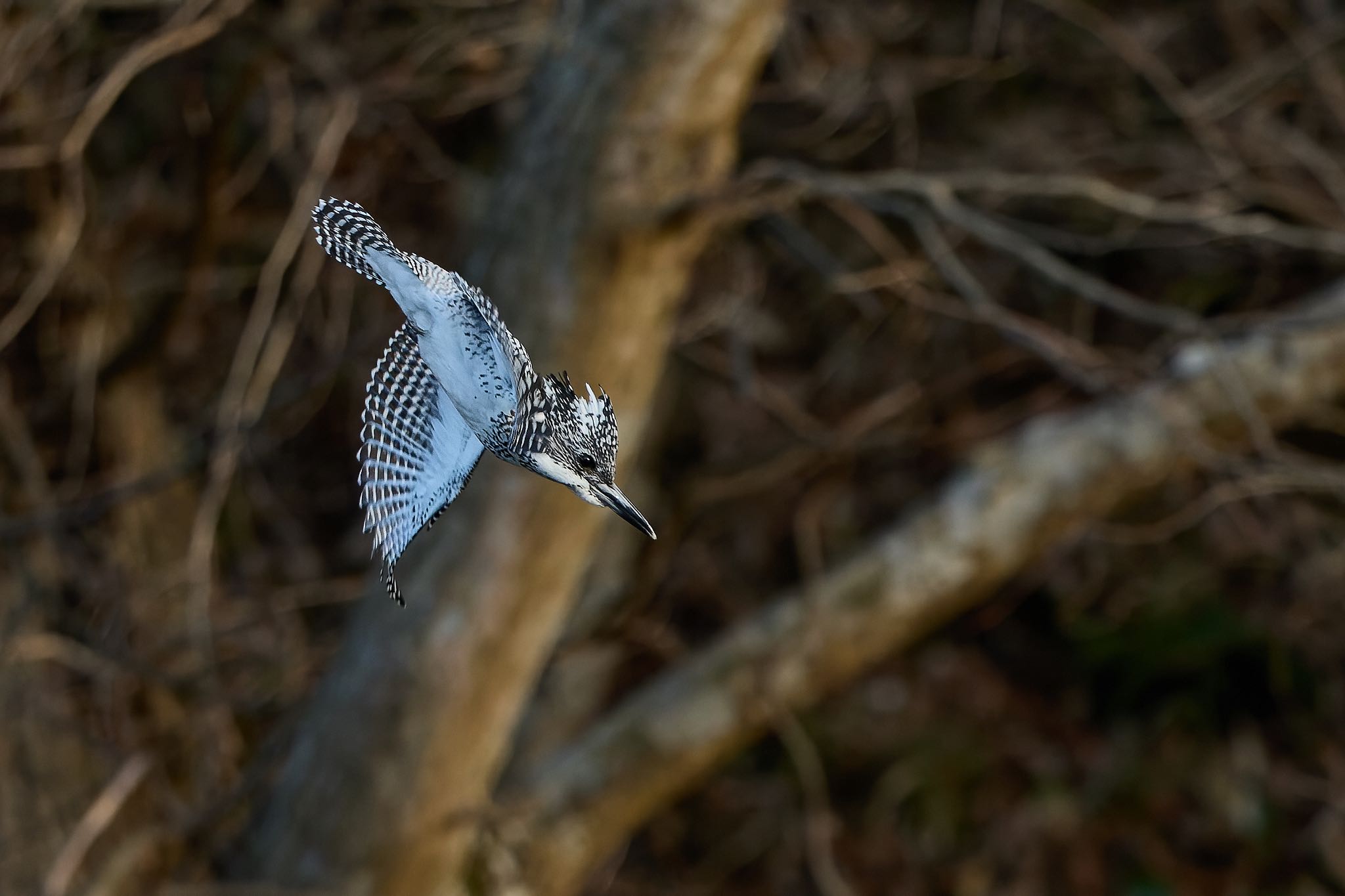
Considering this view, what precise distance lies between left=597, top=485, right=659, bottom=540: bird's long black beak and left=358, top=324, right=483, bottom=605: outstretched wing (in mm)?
37

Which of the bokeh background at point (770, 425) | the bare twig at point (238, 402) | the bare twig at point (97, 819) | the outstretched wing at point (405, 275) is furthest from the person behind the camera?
the bokeh background at point (770, 425)

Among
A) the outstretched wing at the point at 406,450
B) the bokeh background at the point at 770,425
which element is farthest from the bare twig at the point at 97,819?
the outstretched wing at the point at 406,450

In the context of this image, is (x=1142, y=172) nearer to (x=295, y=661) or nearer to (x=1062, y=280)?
(x=1062, y=280)

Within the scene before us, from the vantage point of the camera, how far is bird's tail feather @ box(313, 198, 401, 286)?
39 cm

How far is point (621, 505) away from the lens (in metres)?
0.39

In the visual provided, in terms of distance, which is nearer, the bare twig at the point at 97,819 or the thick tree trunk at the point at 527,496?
the thick tree trunk at the point at 527,496

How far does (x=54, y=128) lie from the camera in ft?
12.4

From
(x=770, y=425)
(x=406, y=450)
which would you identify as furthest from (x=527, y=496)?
(x=770, y=425)

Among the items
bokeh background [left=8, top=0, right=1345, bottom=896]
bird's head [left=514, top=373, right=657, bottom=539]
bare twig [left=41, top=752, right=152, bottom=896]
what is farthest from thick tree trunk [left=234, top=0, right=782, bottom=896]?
bird's head [left=514, top=373, right=657, bottom=539]

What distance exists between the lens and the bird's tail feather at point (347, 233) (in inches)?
15.2

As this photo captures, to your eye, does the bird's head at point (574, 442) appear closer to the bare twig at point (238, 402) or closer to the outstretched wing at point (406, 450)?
the outstretched wing at point (406, 450)

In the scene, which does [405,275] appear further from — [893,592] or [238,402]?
[893,592]

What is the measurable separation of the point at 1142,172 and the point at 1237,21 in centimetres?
70

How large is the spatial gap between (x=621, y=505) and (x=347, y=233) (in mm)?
108
